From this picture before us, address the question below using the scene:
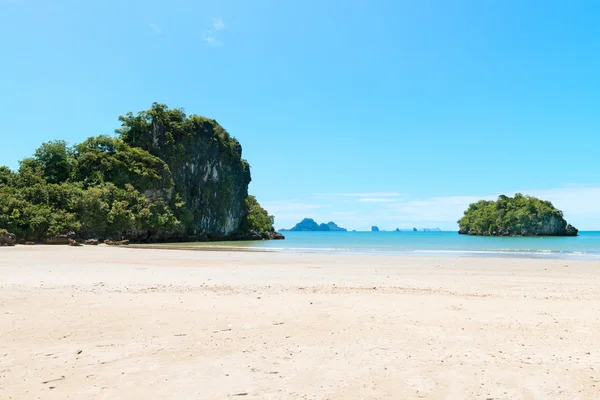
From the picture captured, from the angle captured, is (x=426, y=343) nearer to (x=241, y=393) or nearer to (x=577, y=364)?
(x=577, y=364)

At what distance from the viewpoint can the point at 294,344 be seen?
606 cm

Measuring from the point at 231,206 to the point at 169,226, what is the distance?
91.8 ft

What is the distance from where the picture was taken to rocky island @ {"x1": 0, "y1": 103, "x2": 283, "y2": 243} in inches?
1953

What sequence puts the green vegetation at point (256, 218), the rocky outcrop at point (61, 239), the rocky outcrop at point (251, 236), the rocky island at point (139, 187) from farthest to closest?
1. the green vegetation at point (256, 218)
2. the rocky outcrop at point (251, 236)
3. the rocky island at point (139, 187)
4. the rocky outcrop at point (61, 239)

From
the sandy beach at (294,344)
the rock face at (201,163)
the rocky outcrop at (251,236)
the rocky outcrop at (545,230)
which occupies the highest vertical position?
the rock face at (201,163)

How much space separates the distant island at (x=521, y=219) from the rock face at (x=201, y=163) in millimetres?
94343

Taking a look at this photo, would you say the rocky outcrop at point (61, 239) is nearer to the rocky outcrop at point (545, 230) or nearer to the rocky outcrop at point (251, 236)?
the rocky outcrop at point (251, 236)

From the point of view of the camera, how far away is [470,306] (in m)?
9.23

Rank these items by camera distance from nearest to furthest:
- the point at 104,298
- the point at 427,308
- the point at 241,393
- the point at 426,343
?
the point at 241,393 < the point at 426,343 < the point at 427,308 < the point at 104,298

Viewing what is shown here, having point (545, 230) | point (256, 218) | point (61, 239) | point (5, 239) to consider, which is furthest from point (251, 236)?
point (545, 230)

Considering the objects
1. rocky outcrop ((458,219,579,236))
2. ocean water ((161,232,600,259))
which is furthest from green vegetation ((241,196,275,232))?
rocky outcrop ((458,219,579,236))

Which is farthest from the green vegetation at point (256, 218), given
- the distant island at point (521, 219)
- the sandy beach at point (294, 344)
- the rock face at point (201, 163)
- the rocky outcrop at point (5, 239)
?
the sandy beach at point (294, 344)

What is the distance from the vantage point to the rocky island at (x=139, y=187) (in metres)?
49.6

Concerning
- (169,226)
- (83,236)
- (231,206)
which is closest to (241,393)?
(83,236)
